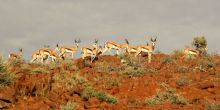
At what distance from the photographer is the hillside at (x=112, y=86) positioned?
822 inches

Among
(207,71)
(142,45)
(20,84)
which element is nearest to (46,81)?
(20,84)

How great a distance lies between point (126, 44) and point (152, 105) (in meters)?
20.9

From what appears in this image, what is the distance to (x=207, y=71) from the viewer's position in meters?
30.0

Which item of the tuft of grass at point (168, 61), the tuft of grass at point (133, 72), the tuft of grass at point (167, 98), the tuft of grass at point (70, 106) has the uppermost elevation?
the tuft of grass at point (168, 61)

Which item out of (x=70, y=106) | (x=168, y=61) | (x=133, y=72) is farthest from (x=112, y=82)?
(x=168, y=61)

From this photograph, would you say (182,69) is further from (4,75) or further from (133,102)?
(4,75)

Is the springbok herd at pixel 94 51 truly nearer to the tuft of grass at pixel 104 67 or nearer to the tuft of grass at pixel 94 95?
the tuft of grass at pixel 104 67

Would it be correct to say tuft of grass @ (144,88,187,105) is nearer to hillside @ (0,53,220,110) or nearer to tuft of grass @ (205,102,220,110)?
hillside @ (0,53,220,110)

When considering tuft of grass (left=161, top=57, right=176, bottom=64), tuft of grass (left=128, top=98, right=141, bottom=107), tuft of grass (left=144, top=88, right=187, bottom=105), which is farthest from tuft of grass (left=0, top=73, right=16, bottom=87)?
tuft of grass (left=161, top=57, right=176, bottom=64)

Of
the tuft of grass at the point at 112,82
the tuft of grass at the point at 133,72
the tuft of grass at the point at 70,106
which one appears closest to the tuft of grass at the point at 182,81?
the tuft of grass at the point at 112,82

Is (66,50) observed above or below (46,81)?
above

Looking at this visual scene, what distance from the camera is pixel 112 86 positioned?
25594 millimetres

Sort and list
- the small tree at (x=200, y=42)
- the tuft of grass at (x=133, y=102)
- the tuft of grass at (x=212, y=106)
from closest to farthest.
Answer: the tuft of grass at (x=212, y=106) < the tuft of grass at (x=133, y=102) < the small tree at (x=200, y=42)

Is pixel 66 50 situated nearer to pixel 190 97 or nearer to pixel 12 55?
pixel 12 55
